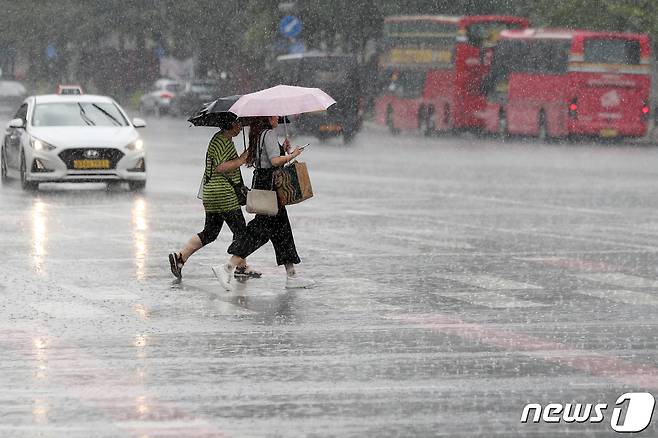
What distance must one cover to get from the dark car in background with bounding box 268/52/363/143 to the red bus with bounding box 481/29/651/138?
4911mm

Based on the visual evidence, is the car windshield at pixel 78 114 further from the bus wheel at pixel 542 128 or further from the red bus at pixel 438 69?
the red bus at pixel 438 69

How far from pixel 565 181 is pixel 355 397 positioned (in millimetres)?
20324

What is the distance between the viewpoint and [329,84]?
48094mm

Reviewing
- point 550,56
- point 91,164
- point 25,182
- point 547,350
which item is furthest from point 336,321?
point 550,56

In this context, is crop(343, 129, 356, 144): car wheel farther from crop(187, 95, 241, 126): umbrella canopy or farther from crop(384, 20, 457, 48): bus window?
crop(187, 95, 241, 126): umbrella canopy

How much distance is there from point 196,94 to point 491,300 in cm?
5561

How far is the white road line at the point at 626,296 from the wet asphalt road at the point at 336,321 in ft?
0.05

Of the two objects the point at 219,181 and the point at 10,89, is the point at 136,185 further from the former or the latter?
the point at 10,89

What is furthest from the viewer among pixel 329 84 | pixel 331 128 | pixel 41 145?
pixel 329 84

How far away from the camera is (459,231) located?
18.6m

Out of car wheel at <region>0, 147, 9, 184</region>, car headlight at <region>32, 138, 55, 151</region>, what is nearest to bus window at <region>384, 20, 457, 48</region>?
car wheel at <region>0, 147, 9, 184</region>

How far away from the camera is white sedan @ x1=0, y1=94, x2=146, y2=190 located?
24797 millimetres

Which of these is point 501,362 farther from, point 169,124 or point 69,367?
point 169,124

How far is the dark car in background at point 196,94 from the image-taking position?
67500mm
